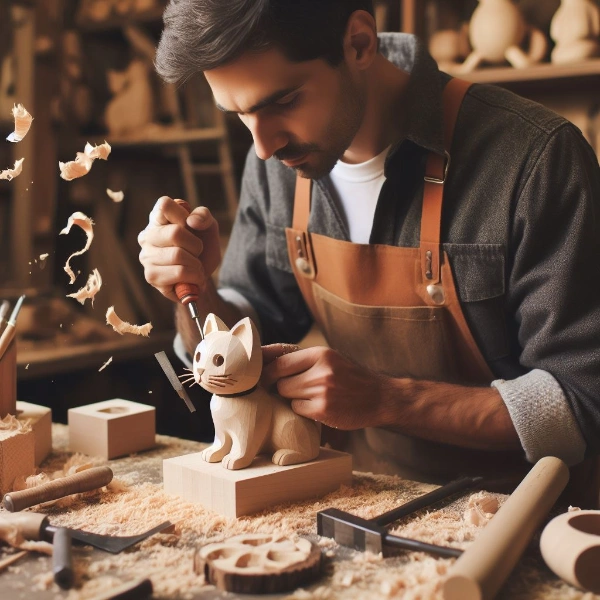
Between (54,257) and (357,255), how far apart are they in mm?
1795

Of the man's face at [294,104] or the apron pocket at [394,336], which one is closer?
the man's face at [294,104]

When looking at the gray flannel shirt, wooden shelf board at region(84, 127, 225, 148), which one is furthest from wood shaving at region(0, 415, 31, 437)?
wooden shelf board at region(84, 127, 225, 148)

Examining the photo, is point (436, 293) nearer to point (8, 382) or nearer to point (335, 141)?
point (335, 141)

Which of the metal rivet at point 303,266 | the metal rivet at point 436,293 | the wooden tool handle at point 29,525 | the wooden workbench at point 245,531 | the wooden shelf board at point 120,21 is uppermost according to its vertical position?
the wooden shelf board at point 120,21

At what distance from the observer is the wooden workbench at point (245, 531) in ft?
2.99

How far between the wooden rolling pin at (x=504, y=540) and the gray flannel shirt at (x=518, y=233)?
0.23 metres

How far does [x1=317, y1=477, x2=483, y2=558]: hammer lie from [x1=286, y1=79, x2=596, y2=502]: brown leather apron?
52 centimetres

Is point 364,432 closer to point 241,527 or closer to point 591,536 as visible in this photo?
point 241,527

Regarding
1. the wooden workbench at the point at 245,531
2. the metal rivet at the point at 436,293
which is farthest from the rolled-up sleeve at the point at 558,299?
the wooden workbench at the point at 245,531

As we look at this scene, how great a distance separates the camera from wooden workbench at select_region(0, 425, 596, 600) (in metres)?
0.91

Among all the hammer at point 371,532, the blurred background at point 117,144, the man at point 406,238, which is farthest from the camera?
the blurred background at point 117,144

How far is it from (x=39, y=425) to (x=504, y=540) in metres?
0.86

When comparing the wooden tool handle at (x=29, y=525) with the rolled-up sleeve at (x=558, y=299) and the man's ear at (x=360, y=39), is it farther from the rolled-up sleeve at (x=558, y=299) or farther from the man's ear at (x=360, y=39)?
the man's ear at (x=360, y=39)

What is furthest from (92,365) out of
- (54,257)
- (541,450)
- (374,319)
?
(541,450)
